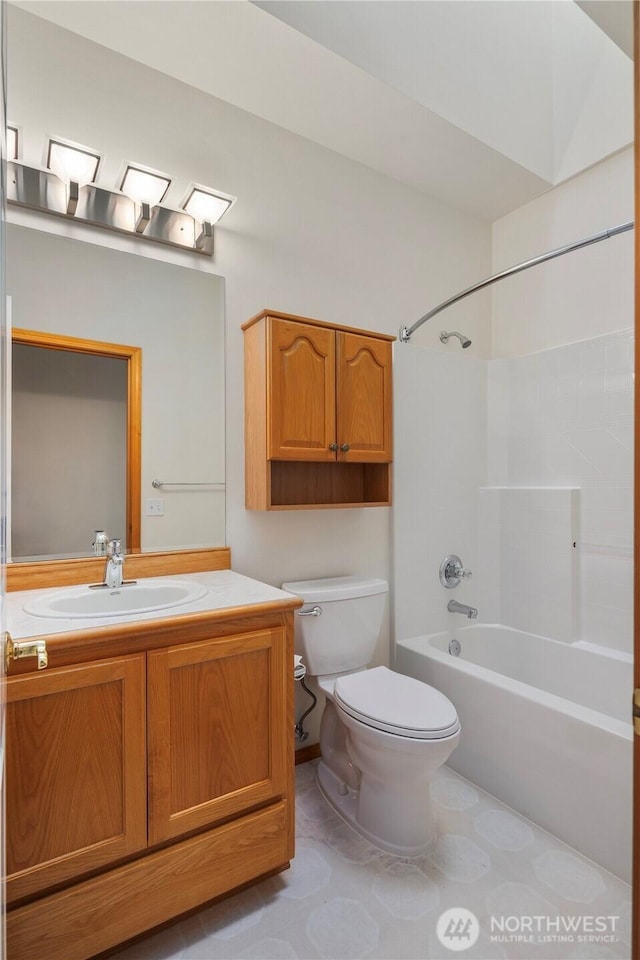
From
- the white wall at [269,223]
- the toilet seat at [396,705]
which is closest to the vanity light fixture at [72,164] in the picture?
the white wall at [269,223]

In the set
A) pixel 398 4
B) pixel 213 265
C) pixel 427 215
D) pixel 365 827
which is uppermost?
pixel 398 4

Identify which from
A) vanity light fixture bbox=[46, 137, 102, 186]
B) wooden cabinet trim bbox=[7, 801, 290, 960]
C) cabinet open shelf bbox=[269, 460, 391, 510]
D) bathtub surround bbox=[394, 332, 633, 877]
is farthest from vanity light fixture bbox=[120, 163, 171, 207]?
wooden cabinet trim bbox=[7, 801, 290, 960]

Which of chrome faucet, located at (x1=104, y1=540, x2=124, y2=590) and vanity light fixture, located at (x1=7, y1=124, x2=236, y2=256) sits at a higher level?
vanity light fixture, located at (x1=7, y1=124, x2=236, y2=256)

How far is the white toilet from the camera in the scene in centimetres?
151

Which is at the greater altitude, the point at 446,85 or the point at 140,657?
the point at 446,85

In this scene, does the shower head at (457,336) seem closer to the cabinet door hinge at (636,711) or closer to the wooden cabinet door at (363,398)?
the wooden cabinet door at (363,398)

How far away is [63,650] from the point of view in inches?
43.9

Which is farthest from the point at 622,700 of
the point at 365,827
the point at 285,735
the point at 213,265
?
the point at 213,265

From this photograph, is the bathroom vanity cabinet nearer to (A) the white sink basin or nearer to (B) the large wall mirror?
(B) the large wall mirror

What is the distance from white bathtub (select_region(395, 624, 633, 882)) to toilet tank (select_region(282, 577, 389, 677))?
361mm

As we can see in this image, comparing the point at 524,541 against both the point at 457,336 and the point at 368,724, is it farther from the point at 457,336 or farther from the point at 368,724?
the point at 368,724

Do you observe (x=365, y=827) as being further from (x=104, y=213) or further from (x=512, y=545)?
(x=104, y=213)

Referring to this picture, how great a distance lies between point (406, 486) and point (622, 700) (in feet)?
4.13

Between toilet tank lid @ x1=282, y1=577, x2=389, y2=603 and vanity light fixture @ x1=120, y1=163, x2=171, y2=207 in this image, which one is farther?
toilet tank lid @ x1=282, y1=577, x2=389, y2=603
